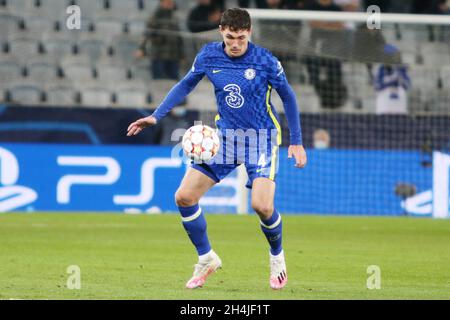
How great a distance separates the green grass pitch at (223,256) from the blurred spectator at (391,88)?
99.6 inches

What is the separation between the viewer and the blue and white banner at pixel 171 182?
18.3 metres

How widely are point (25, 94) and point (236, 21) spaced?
12.3 meters

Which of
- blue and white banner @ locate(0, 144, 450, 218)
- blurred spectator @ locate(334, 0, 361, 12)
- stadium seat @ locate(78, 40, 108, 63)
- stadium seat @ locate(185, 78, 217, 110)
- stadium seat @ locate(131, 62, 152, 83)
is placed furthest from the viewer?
blurred spectator @ locate(334, 0, 361, 12)

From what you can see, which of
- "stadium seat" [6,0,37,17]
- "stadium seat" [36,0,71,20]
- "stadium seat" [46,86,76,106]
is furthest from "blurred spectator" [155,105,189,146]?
"stadium seat" [6,0,37,17]

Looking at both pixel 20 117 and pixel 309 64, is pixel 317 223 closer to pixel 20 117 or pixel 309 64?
pixel 309 64

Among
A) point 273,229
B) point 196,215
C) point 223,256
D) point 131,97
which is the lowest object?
point 223,256

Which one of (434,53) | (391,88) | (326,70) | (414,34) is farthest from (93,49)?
(434,53)

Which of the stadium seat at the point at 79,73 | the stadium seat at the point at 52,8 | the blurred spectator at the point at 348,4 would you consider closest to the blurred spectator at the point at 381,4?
the blurred spectator at the point at 348,4

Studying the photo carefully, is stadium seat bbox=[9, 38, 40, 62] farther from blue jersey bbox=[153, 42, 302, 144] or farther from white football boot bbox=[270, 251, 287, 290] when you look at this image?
white football boot bbox=[270, 251, 287, 290]

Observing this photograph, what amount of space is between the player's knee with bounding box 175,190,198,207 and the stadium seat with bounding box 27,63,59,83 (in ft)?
39.7

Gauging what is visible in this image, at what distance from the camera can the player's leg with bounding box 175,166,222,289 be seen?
29.7ft

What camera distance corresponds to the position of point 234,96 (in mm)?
9164

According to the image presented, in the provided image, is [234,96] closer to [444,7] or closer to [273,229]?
[273,229]
